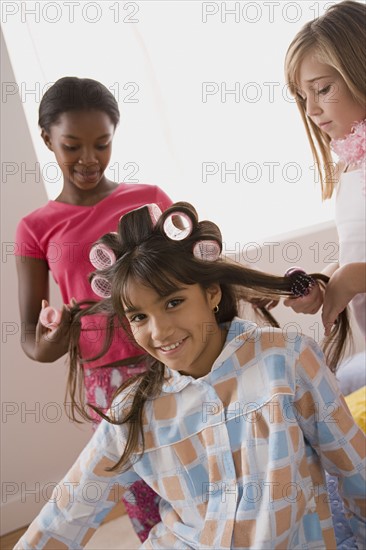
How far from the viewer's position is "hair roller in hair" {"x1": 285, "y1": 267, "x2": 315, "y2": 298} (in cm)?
132

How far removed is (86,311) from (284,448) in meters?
0.44

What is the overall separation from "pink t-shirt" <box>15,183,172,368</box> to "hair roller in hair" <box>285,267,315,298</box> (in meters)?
0.38

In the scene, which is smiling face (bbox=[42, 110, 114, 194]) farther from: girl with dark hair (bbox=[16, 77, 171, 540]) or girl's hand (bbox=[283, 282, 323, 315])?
girl's hand (bbox=[283, 282, 323, 315])

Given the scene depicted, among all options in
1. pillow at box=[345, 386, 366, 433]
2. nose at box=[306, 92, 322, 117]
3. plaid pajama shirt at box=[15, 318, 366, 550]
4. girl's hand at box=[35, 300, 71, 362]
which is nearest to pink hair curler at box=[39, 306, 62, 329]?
girl's hand at box=[35, 300, 71, 362]

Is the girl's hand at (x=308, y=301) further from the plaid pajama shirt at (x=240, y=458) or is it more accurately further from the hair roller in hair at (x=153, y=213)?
the hair roller in hair at (x=153, y=213)

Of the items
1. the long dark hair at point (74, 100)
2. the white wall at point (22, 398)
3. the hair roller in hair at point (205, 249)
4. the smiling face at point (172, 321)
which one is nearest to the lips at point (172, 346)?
the smiling face at point (172, 321)

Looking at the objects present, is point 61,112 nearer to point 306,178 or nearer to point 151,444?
point 151,444

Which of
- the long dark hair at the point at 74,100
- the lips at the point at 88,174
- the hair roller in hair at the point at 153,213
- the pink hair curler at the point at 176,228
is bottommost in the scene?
the pink hair curler at the point at 176,228

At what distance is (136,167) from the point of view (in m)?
2.67

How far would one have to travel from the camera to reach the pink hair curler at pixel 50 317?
146cm

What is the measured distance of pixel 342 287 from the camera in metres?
1.33

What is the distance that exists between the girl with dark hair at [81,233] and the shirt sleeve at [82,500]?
0.67ft

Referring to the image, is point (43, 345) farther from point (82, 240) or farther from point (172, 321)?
point (172, 321)

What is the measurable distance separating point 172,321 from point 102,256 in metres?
0.17
